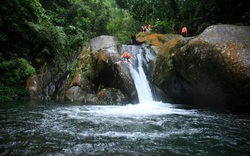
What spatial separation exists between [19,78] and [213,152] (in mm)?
11920

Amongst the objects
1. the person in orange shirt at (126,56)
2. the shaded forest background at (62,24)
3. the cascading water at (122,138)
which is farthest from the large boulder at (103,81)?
the cascading water at (122,138)

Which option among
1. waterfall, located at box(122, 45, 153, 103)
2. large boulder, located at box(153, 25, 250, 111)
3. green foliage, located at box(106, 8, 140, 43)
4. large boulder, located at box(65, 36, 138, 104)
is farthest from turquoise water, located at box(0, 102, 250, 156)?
green foliage, located at box(106, 8, 140, 43)

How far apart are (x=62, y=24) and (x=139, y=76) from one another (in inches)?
382

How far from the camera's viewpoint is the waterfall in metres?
13.2

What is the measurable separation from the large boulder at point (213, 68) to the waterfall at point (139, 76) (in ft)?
7.62

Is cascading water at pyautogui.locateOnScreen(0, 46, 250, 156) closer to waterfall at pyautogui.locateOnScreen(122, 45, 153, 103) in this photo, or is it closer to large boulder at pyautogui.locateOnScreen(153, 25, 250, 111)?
large boulder at pyautogui.locateOnScreen(153, 25, 250, 111)

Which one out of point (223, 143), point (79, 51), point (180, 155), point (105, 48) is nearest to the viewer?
point (180, 155)

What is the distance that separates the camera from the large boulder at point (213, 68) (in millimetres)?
7993

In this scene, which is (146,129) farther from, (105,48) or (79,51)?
(79,51)

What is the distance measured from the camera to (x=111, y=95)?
12625 millimetres

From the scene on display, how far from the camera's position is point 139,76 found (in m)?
14.4

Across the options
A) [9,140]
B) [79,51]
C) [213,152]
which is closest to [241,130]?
[213,152]

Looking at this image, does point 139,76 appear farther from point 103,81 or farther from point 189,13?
point 189,13

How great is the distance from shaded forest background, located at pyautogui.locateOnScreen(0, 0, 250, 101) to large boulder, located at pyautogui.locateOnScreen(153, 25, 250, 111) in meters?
3.20
